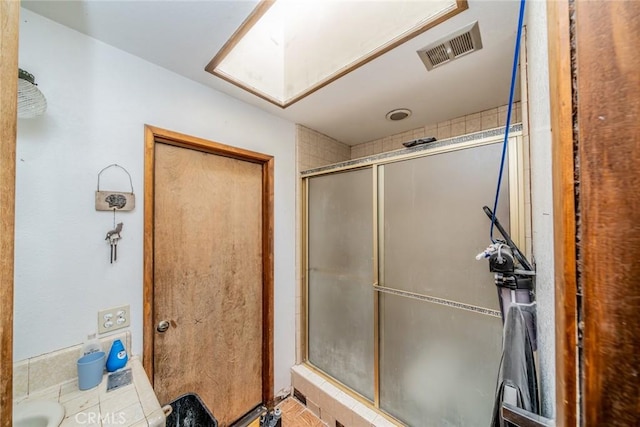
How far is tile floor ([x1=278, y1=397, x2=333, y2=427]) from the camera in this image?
1.64 m

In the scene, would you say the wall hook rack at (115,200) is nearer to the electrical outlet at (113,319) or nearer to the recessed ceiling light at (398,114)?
the electrical outlet at (113,319)

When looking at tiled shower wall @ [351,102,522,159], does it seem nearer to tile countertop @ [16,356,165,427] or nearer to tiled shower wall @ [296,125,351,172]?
tiled shower wall @ [296,125,351,172]

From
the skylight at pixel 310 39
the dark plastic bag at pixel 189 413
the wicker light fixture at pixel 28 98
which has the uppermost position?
the skylight at pixel 310 39

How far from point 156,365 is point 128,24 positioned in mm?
1701

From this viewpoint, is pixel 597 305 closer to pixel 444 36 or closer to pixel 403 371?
pixel 444 36

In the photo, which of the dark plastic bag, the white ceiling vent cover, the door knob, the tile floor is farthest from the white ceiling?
the tile floor

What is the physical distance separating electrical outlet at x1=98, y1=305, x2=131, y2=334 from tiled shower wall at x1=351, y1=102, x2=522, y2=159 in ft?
7.49

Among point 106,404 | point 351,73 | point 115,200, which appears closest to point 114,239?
point 115,200

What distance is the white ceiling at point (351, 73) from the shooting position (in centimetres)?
96

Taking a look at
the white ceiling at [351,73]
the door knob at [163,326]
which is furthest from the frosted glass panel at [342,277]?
the door knob at [163,326]

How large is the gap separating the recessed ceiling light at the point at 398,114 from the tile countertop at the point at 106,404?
2132 mm

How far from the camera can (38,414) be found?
2.70 ft

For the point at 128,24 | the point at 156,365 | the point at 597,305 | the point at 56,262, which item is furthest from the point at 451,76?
the point at 156,365

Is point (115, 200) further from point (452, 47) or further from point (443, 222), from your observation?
point (452, 47)
